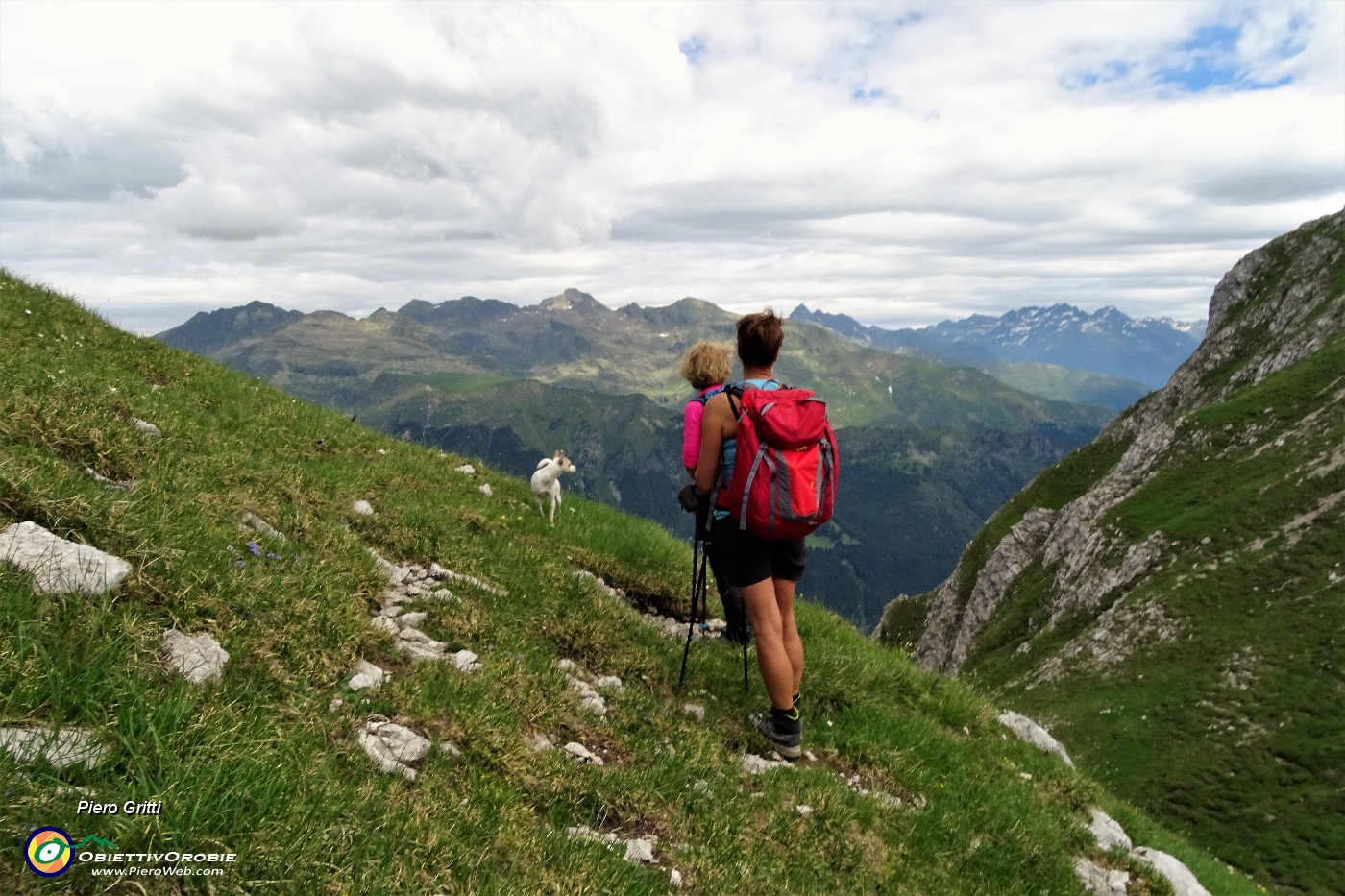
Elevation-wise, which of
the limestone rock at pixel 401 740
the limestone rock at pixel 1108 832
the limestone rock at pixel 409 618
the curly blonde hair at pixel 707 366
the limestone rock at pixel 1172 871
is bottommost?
the limestone rock at pixel 1172 871

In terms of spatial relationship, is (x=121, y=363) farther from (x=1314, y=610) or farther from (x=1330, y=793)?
(x=1314, y=610)

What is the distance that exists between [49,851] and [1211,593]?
391 feet

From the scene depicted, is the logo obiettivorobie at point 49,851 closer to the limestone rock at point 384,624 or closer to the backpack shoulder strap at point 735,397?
the limestone rock at point 384,624

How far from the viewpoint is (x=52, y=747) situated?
3.87m

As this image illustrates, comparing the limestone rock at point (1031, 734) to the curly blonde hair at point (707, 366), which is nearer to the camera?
the curly blonde hair at point (707, 366)

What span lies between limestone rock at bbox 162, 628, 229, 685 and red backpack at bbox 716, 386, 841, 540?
4.86m

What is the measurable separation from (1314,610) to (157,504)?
375 ft

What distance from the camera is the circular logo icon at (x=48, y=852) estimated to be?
10.5 ft

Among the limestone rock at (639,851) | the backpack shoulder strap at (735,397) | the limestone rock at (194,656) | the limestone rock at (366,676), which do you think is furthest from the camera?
the backpack shoulder strap at (735,397)

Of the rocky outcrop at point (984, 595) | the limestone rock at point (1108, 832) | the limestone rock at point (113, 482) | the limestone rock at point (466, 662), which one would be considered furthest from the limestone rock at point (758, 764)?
the rocky outcrop at point (984, 595)

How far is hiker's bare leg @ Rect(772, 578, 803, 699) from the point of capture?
346 inches

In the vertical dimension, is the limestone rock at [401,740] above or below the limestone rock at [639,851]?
above

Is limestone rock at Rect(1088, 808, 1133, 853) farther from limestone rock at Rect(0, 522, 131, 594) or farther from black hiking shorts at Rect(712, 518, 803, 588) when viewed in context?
limestone rock at Rect(0, 522, 131, 594)

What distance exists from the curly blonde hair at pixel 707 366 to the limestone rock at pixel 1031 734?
851 centimetres
